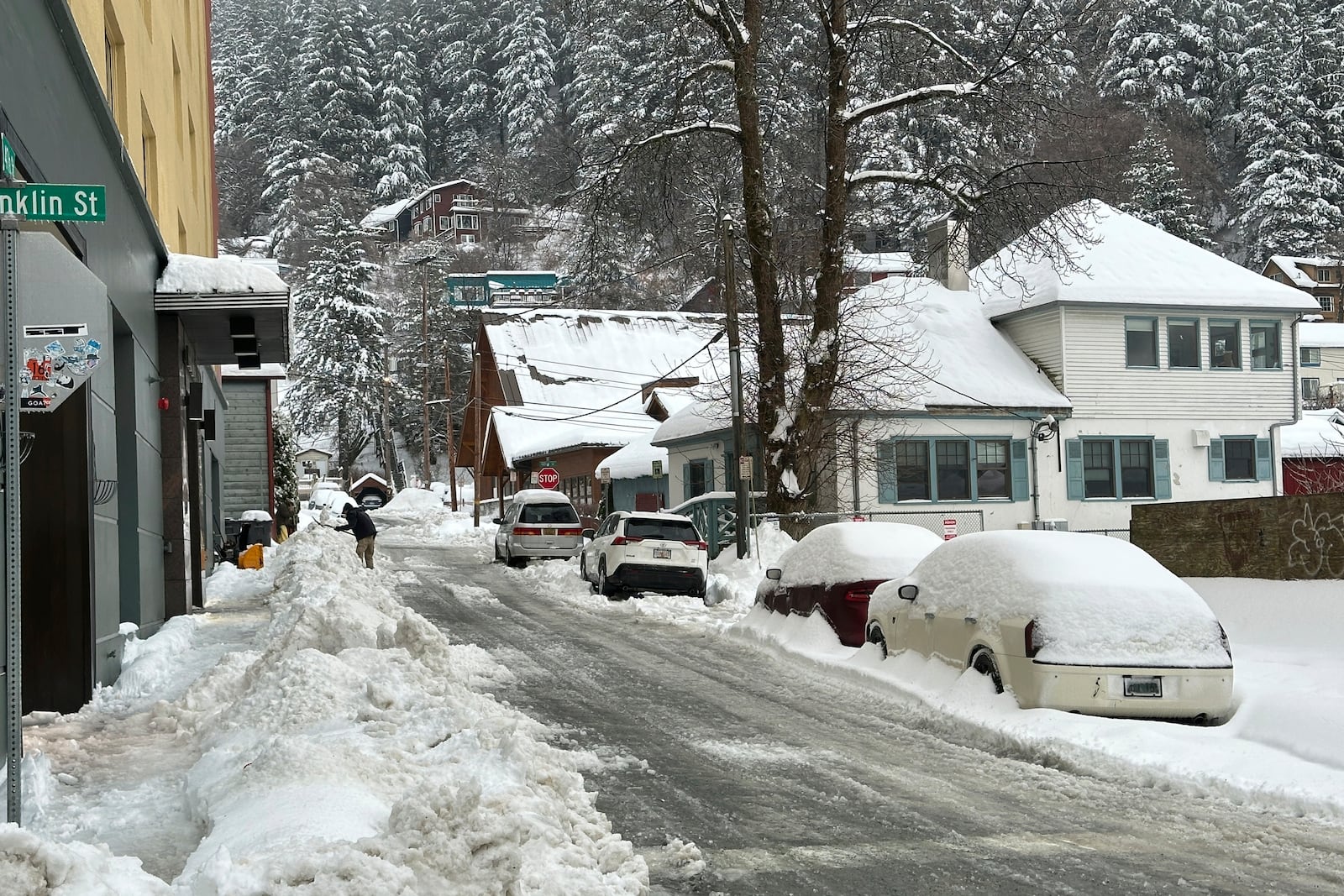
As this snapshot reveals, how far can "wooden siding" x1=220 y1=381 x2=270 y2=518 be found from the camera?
36.9 m

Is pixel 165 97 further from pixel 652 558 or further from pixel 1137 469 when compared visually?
pixel 1137 469

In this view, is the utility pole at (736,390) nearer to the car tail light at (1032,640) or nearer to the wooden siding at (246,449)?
the car tail light at (1032,640)

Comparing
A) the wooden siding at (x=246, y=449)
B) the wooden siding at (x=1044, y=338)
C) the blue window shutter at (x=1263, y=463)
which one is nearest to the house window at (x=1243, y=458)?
the blue window shutter at (x=1263, y=463)

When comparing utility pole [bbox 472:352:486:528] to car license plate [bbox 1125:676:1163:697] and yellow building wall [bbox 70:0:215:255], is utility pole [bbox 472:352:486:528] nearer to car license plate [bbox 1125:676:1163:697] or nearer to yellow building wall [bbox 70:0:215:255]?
yellow building wall [bbox 70:0:215:255]

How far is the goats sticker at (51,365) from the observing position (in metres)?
6.43

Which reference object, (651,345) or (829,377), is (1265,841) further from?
(651,345)

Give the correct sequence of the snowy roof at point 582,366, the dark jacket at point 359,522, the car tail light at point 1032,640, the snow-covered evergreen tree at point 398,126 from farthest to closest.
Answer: the snow-covered evergreen tree at point 398,126 → the snowy roof at point 582,366 → the dark jacket at point 359,522 → the car tail light at point 1032,640

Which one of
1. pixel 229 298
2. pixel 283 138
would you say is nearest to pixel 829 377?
pixel 229 298

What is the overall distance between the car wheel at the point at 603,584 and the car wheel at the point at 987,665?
12.9 meters

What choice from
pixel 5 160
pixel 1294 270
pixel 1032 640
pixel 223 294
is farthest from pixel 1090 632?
pixel 1294 270

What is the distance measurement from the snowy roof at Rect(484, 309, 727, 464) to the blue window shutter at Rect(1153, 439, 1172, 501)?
738 inches

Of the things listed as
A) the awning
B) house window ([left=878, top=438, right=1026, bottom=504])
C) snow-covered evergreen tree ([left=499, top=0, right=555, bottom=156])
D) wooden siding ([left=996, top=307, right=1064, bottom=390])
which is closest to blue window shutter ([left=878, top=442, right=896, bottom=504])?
house window ([left=878, top=438, right=1026, bottom=504])

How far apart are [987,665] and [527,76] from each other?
9982 cm

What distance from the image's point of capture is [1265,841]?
6.93 m
